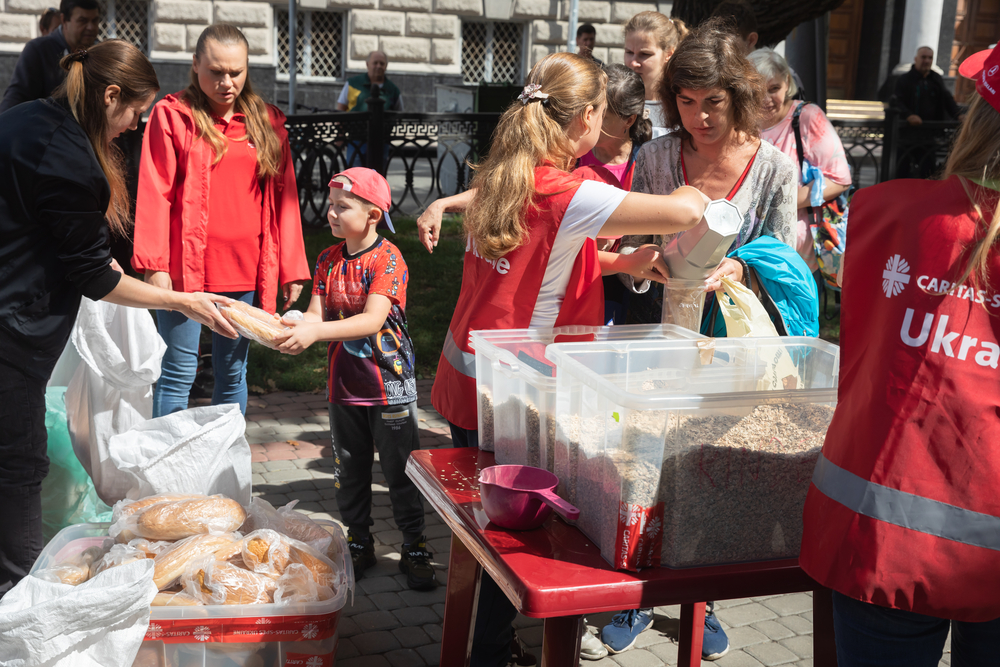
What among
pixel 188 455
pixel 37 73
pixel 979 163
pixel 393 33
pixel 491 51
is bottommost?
pixel 188 455

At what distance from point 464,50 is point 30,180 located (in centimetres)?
1658

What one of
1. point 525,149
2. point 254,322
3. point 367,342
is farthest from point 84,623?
point 525,149

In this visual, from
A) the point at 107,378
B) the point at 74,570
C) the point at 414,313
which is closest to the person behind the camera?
the point at 74,570

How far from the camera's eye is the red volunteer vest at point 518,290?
7.41 feet

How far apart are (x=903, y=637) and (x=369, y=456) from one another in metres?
2.23

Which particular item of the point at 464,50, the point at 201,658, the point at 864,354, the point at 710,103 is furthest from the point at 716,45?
the point at 464,50

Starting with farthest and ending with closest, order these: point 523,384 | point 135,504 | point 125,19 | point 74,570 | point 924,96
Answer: point 125,19, point 924,96, point 135,504, point 74,570, point 523,384

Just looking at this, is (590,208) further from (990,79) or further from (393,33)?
(393,33)

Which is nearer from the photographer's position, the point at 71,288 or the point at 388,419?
the point at 71,288

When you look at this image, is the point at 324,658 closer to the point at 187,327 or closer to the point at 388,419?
the point at 388,419

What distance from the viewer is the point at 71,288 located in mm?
2621

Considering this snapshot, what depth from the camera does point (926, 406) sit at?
1.38 m

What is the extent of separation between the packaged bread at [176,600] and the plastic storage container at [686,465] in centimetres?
112

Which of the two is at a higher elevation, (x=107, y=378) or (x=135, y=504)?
(x=107, y=378)
